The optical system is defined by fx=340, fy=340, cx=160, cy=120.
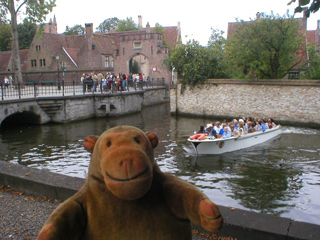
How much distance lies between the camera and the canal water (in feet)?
34.3

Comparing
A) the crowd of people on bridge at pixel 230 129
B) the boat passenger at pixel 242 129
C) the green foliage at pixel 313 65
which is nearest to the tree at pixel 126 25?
the green foliage at pixel 313 65

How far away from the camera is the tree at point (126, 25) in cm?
7206

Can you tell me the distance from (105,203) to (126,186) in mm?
405

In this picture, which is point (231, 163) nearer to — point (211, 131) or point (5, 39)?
point (211, 131)

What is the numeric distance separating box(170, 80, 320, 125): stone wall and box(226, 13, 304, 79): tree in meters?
1.60

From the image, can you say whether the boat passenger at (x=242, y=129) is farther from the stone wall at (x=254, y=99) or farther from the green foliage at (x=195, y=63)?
the green foliage at (x=195, y=63)

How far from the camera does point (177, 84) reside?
1252 inches

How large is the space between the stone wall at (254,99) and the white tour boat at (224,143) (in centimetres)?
812

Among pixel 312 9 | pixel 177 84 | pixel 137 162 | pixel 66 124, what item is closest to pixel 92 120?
pixel 66 124

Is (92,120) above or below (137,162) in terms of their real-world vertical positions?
below

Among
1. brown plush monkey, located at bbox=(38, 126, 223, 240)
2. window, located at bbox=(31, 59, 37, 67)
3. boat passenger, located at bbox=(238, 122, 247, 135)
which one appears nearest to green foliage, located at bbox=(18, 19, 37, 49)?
window, located at bbox=(31, 59, 37, 67)

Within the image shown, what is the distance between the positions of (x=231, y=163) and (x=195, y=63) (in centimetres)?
1729

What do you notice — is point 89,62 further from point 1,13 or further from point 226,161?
point 226,161

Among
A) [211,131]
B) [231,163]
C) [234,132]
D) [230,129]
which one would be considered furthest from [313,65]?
[231,163]
